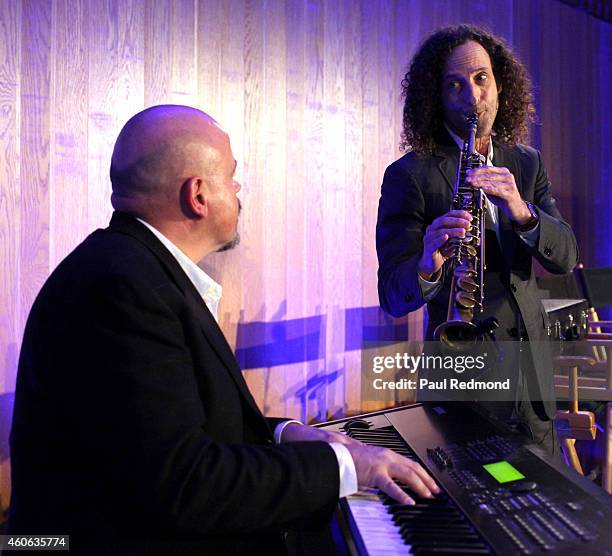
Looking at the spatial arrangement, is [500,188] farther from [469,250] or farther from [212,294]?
[212,294]

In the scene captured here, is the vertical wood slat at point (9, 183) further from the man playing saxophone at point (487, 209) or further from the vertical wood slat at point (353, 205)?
the vertical wood slat at point (353, 205)

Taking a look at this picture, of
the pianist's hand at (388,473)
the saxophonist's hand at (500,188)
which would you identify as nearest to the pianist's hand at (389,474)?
the pianist's hand at (388,473)

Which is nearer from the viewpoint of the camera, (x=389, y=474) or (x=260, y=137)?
(x=389, y=474)

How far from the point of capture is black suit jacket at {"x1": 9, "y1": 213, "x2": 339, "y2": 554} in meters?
0.85

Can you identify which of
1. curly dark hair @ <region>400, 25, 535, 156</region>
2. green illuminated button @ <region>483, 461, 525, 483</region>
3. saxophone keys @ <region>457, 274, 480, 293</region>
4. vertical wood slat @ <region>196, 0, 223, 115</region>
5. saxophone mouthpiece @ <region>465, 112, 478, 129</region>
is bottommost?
green illuminated button @ <region>483, 461, 525, 483</region>

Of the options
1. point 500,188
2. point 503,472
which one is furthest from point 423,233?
point 503,472

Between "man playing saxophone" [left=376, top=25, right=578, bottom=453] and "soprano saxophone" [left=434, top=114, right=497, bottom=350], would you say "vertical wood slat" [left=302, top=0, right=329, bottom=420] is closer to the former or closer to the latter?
"man playing saxophone" [left=376, top=25, right=578, bottom=453]

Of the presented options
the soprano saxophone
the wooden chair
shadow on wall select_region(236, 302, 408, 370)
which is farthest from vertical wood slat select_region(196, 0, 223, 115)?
the wooden chair

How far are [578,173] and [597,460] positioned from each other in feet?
8.46

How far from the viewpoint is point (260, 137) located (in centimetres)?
335

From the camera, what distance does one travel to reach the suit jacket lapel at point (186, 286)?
1.03m

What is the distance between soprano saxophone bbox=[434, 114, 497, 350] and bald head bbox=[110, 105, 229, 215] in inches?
26.4

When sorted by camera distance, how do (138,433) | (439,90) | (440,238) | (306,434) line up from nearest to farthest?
(138,433)
(306,434)
(440,238)
(439,90)

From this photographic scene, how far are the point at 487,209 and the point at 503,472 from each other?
2.76 ft
